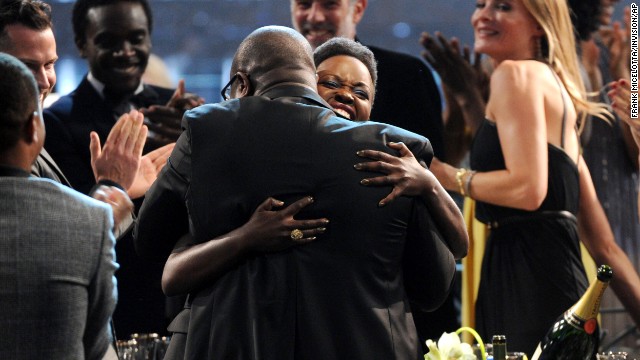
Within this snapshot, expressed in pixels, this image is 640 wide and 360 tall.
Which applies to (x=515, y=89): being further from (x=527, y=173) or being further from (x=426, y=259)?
(x=426, y=259)

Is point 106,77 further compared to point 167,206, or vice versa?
point 106,77

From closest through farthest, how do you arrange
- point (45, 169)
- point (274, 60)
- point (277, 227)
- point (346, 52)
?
1. point (277, 227)
2. point (274, 60)
3. point (45, 169)
4. point (346, 52)

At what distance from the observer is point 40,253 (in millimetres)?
1590

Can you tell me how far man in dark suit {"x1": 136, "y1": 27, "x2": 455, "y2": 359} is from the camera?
1.91 m

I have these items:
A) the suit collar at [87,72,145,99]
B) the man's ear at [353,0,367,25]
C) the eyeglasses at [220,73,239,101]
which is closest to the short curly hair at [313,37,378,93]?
the eyeglasses at [220,73,239,101]

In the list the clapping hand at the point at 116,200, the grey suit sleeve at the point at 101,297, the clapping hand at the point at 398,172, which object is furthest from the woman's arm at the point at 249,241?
the clapping hand at the point at 116,200

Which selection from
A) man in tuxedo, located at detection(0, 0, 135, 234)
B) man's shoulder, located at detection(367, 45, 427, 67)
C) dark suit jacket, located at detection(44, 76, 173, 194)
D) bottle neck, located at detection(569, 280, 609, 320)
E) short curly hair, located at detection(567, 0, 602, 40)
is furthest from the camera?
short curly hair, located at detection(567, 0, 602, 40)

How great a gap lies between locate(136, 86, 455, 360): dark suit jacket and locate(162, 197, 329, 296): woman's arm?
0.02 m

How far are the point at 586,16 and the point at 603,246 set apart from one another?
1.08 m

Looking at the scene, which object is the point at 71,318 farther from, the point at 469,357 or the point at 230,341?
the point at 469,357

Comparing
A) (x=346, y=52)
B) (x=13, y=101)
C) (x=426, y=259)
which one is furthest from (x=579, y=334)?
(x=13, y=101)

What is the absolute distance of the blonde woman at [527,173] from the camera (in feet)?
12.8

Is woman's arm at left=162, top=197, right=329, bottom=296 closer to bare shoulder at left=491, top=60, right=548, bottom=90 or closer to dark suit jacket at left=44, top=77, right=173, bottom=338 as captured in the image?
dark suit jacket at left=44, top=77, right=173, bottom=338

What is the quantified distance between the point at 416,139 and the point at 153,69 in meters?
2.54
